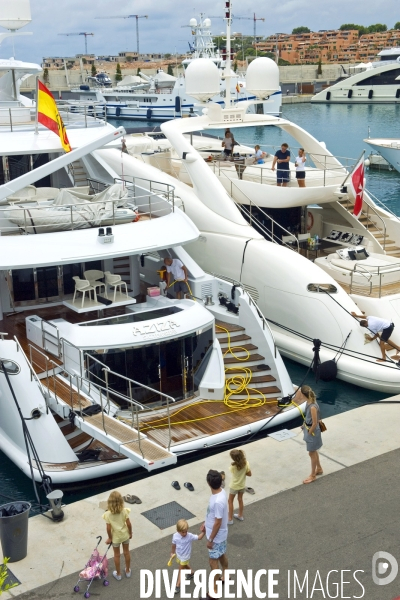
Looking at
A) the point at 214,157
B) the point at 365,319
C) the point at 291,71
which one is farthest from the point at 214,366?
the point at 291,71

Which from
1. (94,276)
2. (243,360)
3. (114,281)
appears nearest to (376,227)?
(243,360)

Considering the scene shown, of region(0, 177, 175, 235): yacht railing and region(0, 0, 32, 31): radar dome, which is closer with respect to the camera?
region(0, 177, 175, 235): yacht railing

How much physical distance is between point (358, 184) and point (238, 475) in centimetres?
1073

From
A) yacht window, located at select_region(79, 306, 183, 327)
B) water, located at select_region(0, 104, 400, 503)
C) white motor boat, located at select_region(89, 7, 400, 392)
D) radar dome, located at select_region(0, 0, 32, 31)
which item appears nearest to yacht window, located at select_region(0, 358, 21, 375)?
yacht window, located at select_region(79, 306, 183, 327)

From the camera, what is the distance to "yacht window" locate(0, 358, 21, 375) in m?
12.1

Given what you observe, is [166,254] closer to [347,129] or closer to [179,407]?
[179,407]

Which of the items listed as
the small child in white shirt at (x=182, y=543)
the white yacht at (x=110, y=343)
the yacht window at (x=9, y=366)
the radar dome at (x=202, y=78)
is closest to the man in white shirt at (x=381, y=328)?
the white yacht at (x=110, y=343)

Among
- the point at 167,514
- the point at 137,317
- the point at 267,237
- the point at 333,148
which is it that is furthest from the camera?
the point at 333,148

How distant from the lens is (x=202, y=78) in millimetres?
20766

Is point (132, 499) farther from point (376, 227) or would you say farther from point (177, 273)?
point (376, 227)

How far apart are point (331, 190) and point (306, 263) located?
3.21 meters

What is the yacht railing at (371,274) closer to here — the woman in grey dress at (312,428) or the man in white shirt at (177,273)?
the man in white shirt at (177,273)

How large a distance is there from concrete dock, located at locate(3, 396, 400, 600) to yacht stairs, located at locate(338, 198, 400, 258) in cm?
823

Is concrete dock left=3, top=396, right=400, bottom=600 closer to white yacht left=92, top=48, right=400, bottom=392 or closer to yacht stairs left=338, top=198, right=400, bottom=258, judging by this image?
white yacht left=92, top=48, right=400, bottom=392
